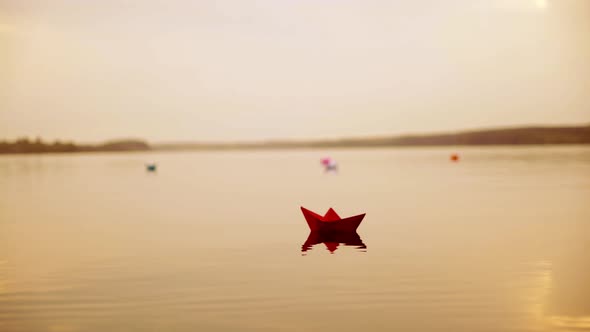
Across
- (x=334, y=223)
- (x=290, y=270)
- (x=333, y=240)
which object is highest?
(x=334, y=223)

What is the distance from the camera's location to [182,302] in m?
14.8

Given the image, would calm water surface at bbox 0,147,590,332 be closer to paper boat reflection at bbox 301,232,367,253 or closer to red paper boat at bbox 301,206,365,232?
paper boat reflection at bbox 301,232,367,253

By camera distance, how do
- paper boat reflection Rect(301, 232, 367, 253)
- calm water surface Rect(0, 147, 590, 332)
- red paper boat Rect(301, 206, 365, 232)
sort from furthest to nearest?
red paper boat Rect(301, 206, 365, 232) < paper boat reflection Rect(301, 232, 367, 253) < calm water surface Rect(0, 147, 590, 332)

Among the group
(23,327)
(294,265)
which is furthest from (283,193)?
(23,327)

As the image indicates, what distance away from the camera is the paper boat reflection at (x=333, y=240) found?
2271cm

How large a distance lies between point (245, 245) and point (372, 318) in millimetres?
10683

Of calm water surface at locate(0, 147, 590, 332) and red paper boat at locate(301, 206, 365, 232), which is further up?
red paper boat at locate(301, 206, 365, 232)

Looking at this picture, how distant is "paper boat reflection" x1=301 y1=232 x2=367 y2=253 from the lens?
22.7 metres

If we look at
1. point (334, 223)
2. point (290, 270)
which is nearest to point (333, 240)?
point (334, 223)

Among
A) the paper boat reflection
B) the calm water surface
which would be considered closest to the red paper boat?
the paper boat reflection

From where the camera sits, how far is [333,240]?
23.8 meters

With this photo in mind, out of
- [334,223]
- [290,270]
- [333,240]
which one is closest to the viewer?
[290,270]

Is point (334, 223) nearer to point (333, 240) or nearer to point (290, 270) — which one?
Result: point (333, 240)

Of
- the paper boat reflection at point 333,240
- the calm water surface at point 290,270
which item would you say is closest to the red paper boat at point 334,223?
the paper boat reflection at point 333,240
